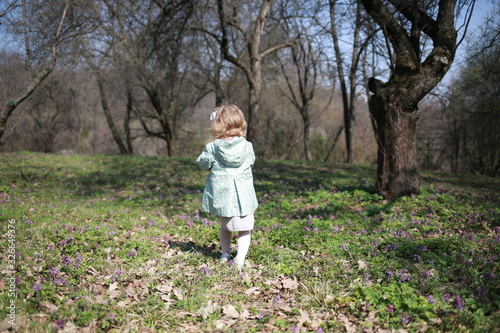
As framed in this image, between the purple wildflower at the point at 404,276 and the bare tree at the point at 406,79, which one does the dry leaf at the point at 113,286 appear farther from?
the bare tree at the point at 406,79

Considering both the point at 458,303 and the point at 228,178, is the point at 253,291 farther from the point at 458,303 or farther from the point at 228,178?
the point at 458,303

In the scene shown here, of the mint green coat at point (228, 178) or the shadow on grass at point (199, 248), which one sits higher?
the mint green coat at point (228, 178)

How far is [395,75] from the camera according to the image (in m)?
7.20

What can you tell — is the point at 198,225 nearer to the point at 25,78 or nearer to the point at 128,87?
the point at 25,78

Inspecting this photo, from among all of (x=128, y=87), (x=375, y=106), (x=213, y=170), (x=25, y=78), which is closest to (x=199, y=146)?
(x=128, y=87)

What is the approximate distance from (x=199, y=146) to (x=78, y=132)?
10.4 metres

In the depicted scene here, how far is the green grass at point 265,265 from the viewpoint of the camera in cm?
308

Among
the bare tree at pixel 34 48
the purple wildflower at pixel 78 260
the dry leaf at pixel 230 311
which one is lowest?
the dry leaf at pixel 230 311

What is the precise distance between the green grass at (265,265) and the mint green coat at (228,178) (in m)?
0.80

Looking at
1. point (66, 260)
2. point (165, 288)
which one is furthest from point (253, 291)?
point (66, 260)

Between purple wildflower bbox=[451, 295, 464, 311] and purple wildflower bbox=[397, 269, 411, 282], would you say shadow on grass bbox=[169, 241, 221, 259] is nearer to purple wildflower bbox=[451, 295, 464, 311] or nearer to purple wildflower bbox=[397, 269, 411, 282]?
purple wildflower bbox=[397, 269, 411, 282]

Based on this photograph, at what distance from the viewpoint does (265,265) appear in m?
4.39

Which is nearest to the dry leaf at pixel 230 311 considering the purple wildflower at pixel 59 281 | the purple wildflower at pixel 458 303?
the purple wildflower at pixel 59 281

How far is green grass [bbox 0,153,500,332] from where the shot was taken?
308 centimetres
